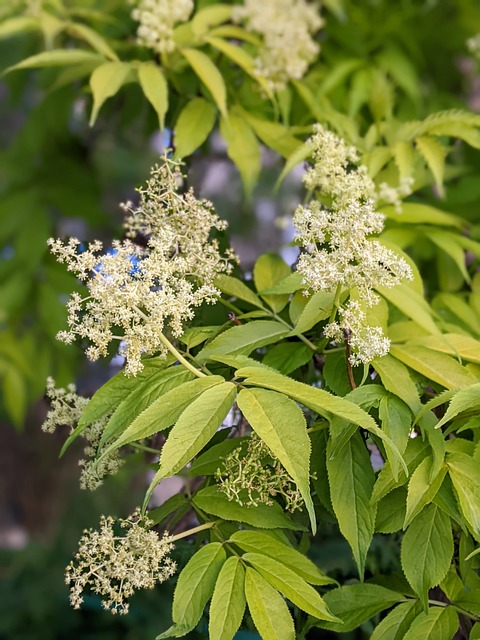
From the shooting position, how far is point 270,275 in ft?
3.27

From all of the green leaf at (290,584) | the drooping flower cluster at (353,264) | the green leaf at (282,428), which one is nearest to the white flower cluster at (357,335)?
the drooping flower cluster at (353,264)

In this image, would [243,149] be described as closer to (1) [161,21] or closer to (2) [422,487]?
(1) [161,21]

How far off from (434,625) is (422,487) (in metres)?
0.15

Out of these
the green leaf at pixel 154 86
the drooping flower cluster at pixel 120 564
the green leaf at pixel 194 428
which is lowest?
the drooping flower cluster at pixel 120 564

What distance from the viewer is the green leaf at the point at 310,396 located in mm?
664

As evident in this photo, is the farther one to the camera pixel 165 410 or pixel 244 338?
pixel 244 338

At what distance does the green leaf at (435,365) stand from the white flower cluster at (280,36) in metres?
0.60

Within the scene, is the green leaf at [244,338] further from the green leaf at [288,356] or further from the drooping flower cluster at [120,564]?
the drooping flower cluster at [120,564]

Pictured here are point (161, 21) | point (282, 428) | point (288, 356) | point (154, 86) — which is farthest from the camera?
point (161, 21)

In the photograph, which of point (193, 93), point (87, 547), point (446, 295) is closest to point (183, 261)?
point (87, 547)

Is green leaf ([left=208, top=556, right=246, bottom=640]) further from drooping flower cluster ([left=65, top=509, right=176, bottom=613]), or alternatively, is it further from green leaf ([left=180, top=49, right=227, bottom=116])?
Result: green leaf ([left=180, top=49, right=227, bottom=116])

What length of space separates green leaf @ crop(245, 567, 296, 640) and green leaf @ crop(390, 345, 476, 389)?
0.29 metres

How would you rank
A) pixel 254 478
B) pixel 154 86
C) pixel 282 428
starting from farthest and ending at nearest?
pixel 154 86 < pixel 254 478 < pixel 282 428

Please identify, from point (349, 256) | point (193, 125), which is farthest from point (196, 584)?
point (193, 125)
